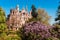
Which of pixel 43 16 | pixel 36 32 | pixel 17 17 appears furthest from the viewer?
pixel 17 17

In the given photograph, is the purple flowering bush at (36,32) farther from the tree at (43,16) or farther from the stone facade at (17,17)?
the stone facade at (17,17)

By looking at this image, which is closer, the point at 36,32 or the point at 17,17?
the point at 36,32

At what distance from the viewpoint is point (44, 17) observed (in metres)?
34.2

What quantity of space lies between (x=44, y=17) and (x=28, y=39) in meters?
13.1

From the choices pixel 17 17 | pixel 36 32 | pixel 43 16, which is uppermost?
pixel 43 16

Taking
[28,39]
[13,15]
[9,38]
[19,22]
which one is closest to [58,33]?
[28,39]

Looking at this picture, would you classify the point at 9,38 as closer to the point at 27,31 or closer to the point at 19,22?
the point at 27,31

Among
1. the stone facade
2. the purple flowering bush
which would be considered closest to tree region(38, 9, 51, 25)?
the stone facade

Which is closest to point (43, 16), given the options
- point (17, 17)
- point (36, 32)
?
point (17, 17)

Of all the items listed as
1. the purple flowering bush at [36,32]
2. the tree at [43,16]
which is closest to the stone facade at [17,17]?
the tree at [43,16]

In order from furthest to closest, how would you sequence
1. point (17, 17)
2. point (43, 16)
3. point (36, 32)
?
point (17, 17) < point (43, 16) < point (36, 32)

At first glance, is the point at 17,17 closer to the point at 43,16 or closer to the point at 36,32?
the point at 43,16

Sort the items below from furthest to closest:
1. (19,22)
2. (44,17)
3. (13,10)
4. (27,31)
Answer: (13,10), (19,22), (44,17), (27,31)

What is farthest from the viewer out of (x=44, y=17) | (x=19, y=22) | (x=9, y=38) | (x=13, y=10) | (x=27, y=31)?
(x=13, y=10)
